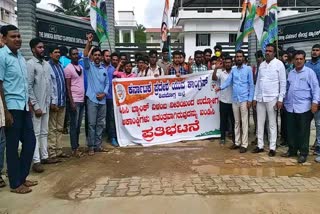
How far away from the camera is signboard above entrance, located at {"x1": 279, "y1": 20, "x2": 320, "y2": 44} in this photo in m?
11.1

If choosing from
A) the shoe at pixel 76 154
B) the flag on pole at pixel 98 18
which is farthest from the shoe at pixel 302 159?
the flag on pole at pixel 98 18

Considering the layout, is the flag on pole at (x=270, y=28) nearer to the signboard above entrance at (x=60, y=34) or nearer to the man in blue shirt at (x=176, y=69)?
the man in blue shirt at (x=176, y=69)

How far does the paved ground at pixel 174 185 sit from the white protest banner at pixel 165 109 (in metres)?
0.75

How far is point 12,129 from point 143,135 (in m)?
3.05

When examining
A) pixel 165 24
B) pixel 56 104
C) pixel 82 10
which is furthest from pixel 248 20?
pixel 82 10

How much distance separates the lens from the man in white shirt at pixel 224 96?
6.59 m

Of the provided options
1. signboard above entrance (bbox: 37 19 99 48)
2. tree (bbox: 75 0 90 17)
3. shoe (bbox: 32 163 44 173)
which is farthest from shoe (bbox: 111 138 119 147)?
tree (bbox: 75 0 90 17)

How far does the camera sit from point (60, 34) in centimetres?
914

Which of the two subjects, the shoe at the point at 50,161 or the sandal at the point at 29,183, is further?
the shoe at the point at 50,161

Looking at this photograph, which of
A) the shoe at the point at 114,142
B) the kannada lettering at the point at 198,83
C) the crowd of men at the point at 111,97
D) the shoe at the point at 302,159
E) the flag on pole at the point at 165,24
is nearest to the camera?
the crowd of men at the point at 111,97

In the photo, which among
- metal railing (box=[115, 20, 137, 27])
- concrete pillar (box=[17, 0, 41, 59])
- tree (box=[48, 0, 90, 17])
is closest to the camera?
concrete pillar (box=[17, 0, 41, 59])

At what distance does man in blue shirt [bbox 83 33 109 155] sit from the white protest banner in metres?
0.59

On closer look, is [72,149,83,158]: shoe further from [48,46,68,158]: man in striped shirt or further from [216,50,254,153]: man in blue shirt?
[216,50,254,153]: man in blue shirt

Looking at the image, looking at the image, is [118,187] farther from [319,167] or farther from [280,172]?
[319,167]
